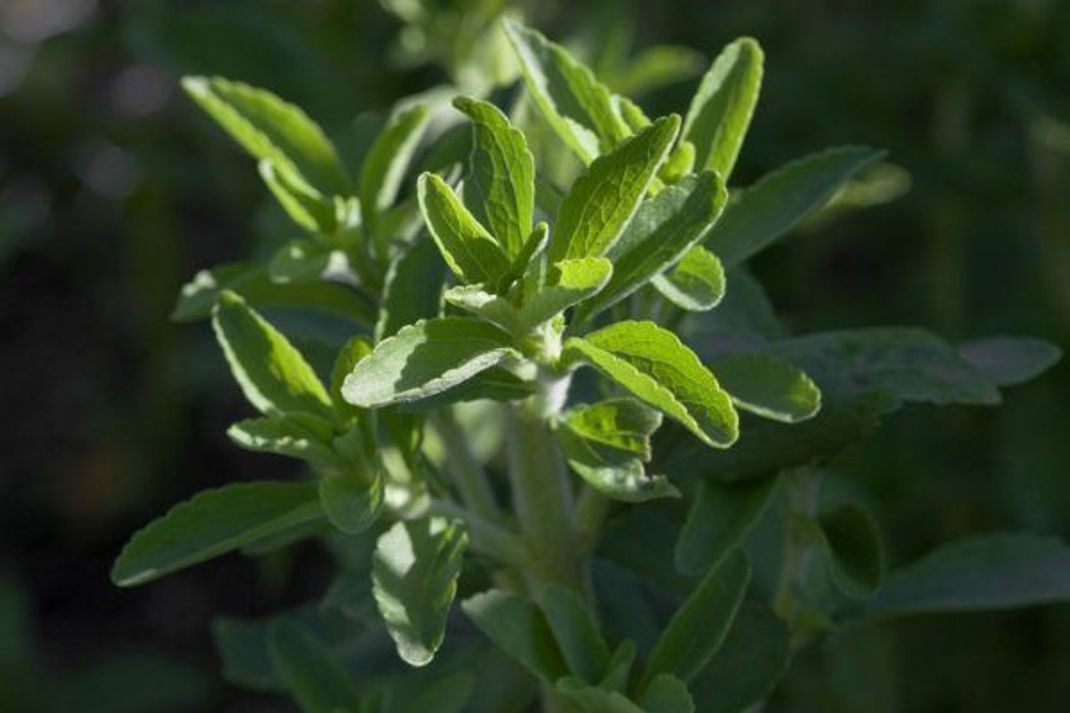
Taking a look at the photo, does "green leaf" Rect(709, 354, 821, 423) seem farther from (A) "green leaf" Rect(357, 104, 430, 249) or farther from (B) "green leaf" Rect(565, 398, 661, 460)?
(A) "green leaf" Rect(357, 104, 430, 249)

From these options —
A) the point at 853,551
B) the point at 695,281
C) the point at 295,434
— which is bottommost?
the point at 853,551

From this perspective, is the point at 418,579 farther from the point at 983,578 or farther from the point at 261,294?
the point at 983,578

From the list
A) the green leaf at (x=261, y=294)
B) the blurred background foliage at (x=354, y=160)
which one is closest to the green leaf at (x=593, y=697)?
the green leaf at (x=261, y=294)

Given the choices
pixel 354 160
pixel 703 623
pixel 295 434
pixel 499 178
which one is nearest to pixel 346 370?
pixel 295 434

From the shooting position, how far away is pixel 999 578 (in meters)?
1.24

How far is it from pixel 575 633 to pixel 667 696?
0.08 m

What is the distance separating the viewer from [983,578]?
4.10 feet

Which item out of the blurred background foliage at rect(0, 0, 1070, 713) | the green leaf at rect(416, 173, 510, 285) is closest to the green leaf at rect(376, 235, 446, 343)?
the green leaf at rect(416, 173, 510, 285)

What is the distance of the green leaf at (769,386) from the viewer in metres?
0.99

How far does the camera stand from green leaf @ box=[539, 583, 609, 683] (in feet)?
3.39

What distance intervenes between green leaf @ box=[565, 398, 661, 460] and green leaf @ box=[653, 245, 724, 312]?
67mm

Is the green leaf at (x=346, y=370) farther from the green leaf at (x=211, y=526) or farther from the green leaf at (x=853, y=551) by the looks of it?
the green leaf at (x=853, y=551)

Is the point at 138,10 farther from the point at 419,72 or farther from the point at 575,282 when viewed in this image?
the point at 575,282

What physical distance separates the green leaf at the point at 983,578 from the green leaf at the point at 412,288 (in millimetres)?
409
